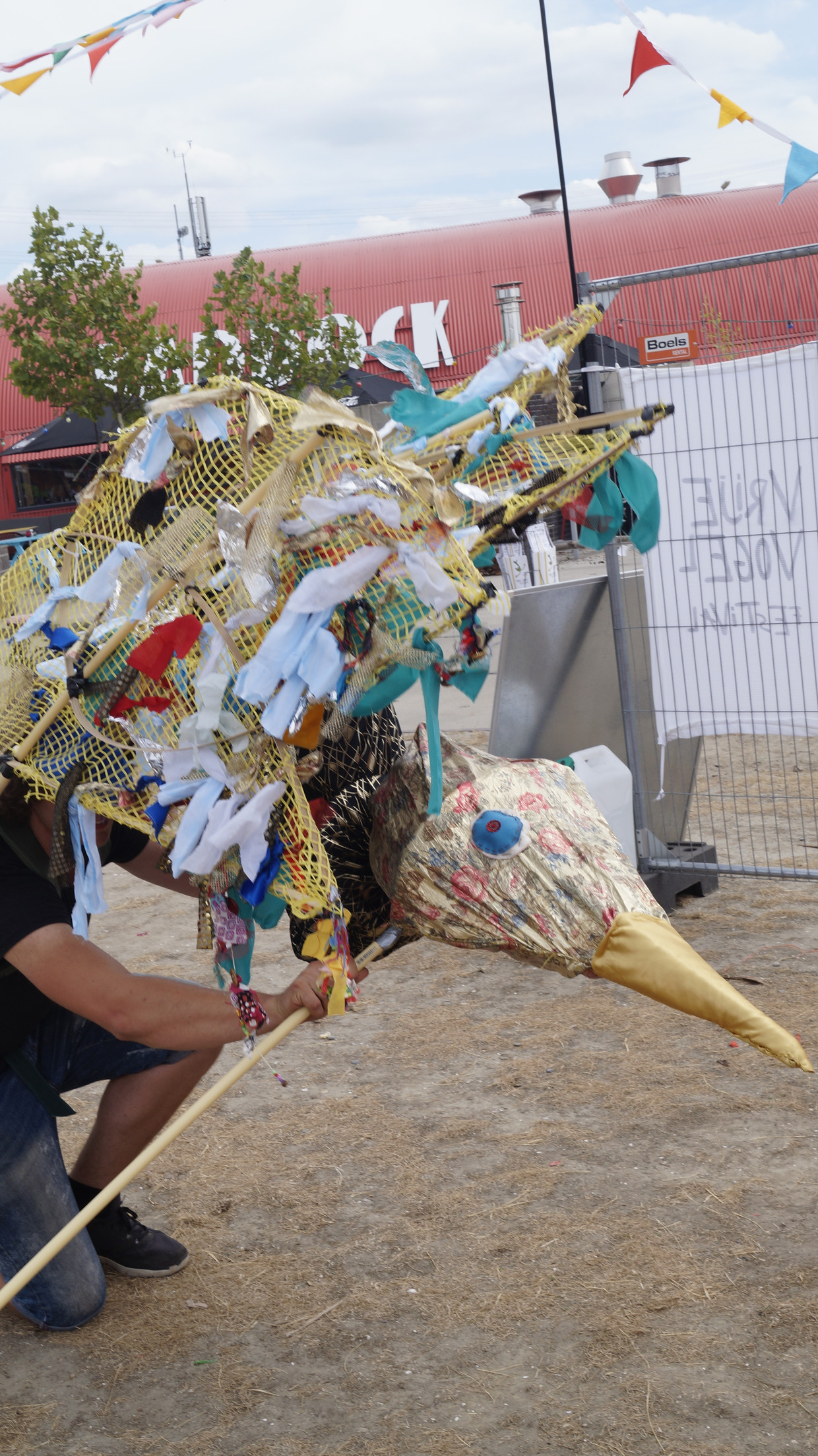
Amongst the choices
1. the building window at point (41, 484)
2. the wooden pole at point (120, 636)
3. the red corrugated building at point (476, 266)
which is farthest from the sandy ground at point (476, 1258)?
the building window at point (41, 484)

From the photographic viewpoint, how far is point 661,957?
180cm

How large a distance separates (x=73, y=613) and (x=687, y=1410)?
182 centimetres

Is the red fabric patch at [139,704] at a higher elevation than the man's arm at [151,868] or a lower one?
higher

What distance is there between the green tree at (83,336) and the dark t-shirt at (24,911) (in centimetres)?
1535

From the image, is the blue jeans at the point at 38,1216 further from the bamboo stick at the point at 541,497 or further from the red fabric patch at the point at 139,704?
the bamboo stick at the point at 541,497

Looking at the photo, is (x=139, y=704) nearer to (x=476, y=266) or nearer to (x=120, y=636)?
(x=120, y=636)

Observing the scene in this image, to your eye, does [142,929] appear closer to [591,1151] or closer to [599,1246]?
[591,1151]

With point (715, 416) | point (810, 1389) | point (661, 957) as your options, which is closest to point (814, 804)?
point (715, 416)

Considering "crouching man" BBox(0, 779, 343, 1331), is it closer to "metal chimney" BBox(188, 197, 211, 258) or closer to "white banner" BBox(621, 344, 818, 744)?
"white banner" BBox(621, 344, 818, 744)

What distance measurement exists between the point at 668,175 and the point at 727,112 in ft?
92.0

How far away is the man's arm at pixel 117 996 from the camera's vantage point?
2188mm

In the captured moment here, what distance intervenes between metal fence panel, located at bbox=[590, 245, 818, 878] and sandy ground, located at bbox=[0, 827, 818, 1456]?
1075mm

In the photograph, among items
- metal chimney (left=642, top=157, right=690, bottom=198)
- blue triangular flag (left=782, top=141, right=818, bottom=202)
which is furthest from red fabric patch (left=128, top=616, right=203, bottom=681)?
metal chimney (left=642, top=157, right=690, bottom=198)

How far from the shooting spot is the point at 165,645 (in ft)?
6.13
